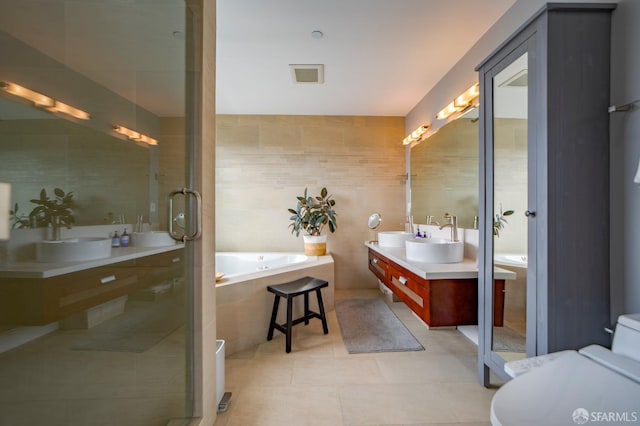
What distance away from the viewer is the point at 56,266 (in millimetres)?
711

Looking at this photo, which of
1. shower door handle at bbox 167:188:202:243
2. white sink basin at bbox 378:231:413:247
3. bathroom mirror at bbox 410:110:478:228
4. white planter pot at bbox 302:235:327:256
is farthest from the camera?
white planter pot at bbox 302:235:327:256

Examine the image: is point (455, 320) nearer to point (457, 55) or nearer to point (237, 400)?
point (237, 400)

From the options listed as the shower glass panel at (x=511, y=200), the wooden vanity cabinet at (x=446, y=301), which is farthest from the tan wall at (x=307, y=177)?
the shower glass panel at (x=511, y=200)

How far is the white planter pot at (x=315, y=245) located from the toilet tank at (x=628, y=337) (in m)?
2.58

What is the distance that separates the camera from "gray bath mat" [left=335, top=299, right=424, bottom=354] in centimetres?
225

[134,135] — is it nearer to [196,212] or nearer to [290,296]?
[196,212]

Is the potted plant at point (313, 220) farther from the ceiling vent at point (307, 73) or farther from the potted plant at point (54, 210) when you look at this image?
the potted plant at point (54, 210)

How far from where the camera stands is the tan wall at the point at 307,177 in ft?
12.4

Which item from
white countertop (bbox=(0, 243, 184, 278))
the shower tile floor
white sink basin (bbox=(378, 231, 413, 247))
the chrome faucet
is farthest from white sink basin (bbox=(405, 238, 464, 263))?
white countertop (bbox=(0, 243, 184, 278))

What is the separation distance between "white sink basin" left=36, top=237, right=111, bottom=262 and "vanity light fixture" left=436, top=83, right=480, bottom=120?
2477 mm

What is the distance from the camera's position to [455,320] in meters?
1.83

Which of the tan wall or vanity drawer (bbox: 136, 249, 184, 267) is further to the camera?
the tan wall

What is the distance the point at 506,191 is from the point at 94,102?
1.84 metres

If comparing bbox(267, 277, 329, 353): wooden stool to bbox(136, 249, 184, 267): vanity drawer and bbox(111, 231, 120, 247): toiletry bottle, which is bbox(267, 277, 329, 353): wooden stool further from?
bbox(111, 231, 120, 247): toiletry bottle
